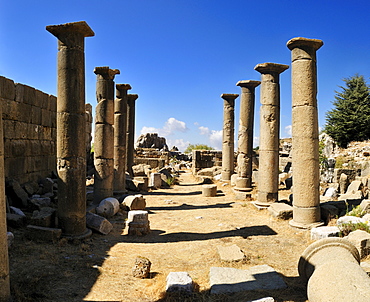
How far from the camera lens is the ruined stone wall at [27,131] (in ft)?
34.0

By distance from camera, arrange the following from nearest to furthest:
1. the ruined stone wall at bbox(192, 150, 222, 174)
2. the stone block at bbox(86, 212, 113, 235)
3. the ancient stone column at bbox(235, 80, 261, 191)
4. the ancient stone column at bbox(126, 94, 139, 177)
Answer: the stone block at bbox(86, 212, 113, 235) → the ancient stone column at bbox(235, 80, 261, 191) → the ancient stone column at bbox(126, 94, 139, 177) → the ruined stone wall at bbox(192, 150, 222, 174)

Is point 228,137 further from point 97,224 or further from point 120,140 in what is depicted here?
point 97,224

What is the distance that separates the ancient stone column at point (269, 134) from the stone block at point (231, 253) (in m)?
4.70

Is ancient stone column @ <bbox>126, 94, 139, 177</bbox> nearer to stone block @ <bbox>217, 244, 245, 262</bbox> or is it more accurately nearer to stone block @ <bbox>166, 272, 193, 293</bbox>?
stone block @ <bbox>217, 244, 245, 262</bbox>

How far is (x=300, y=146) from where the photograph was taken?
8164 millimetres

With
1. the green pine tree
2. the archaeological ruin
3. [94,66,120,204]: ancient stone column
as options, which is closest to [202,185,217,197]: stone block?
the archaeological ruin

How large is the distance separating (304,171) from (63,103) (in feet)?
20.5

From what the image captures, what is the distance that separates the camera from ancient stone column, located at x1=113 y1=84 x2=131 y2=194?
42.8 ft

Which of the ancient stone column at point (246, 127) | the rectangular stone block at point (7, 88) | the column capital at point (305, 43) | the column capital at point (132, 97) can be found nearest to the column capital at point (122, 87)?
the column capital at point (132, 97)

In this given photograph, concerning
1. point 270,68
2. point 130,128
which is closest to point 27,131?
point 130,128

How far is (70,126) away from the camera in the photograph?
7.16 m

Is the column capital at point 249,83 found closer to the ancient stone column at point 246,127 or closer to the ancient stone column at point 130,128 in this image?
the ancient stone column at point 246,127

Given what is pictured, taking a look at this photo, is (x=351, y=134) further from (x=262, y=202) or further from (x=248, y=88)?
(x=262, y=202)

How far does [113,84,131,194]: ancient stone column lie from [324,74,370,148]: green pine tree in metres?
18.8
